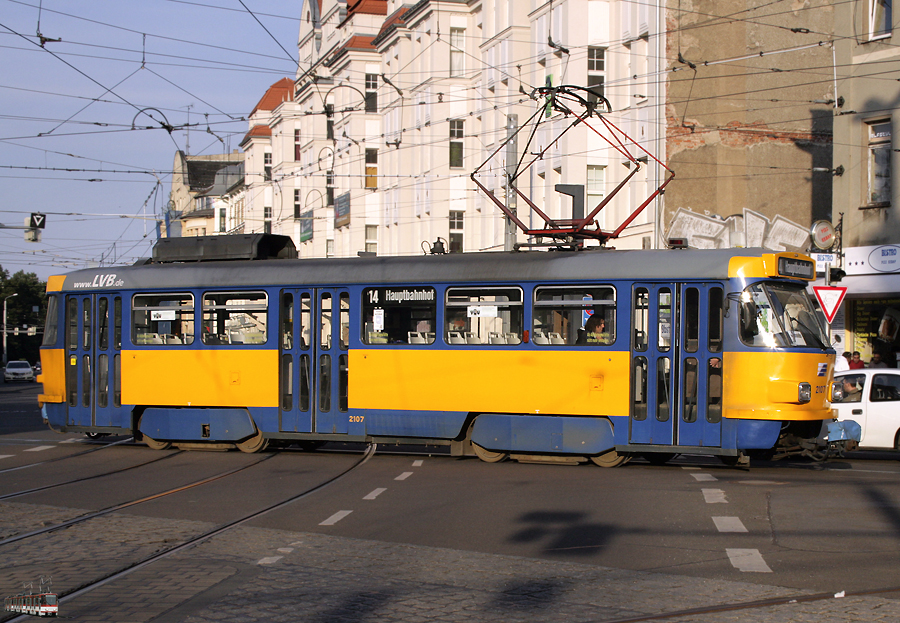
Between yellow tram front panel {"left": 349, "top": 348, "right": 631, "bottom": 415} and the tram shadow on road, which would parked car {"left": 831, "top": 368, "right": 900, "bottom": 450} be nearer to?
yellow tram front panel {"left": 349, "top": 348, "right": 631, "bottom": 415}

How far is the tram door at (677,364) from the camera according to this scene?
499 inches

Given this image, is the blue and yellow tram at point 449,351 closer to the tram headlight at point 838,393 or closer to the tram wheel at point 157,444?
the tram wheel at point 157,444

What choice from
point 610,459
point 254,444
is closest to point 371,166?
point 254,444

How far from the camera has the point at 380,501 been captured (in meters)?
10.9

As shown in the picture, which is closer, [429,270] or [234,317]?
[429,270]

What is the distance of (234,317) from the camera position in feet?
51.8

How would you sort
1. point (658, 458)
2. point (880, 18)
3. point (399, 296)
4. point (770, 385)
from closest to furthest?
point (770, 385)
point (658, 458)
point (399, 296)
point (880, 18)

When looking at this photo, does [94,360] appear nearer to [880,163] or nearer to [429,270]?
[429,270]

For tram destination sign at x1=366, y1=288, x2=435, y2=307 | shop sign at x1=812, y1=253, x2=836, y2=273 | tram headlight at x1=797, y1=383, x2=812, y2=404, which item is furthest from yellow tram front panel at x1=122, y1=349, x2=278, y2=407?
shop sign at x1=812, y1=253, x2=836, y2=273

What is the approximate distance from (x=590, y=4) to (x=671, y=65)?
3.78 metres

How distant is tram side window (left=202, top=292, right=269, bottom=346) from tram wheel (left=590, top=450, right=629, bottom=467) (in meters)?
5.36

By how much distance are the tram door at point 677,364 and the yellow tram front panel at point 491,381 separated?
0.90 feet

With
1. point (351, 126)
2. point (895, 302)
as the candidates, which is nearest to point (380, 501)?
point (895, 302)

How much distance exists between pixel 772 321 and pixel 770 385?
2.65 feet
